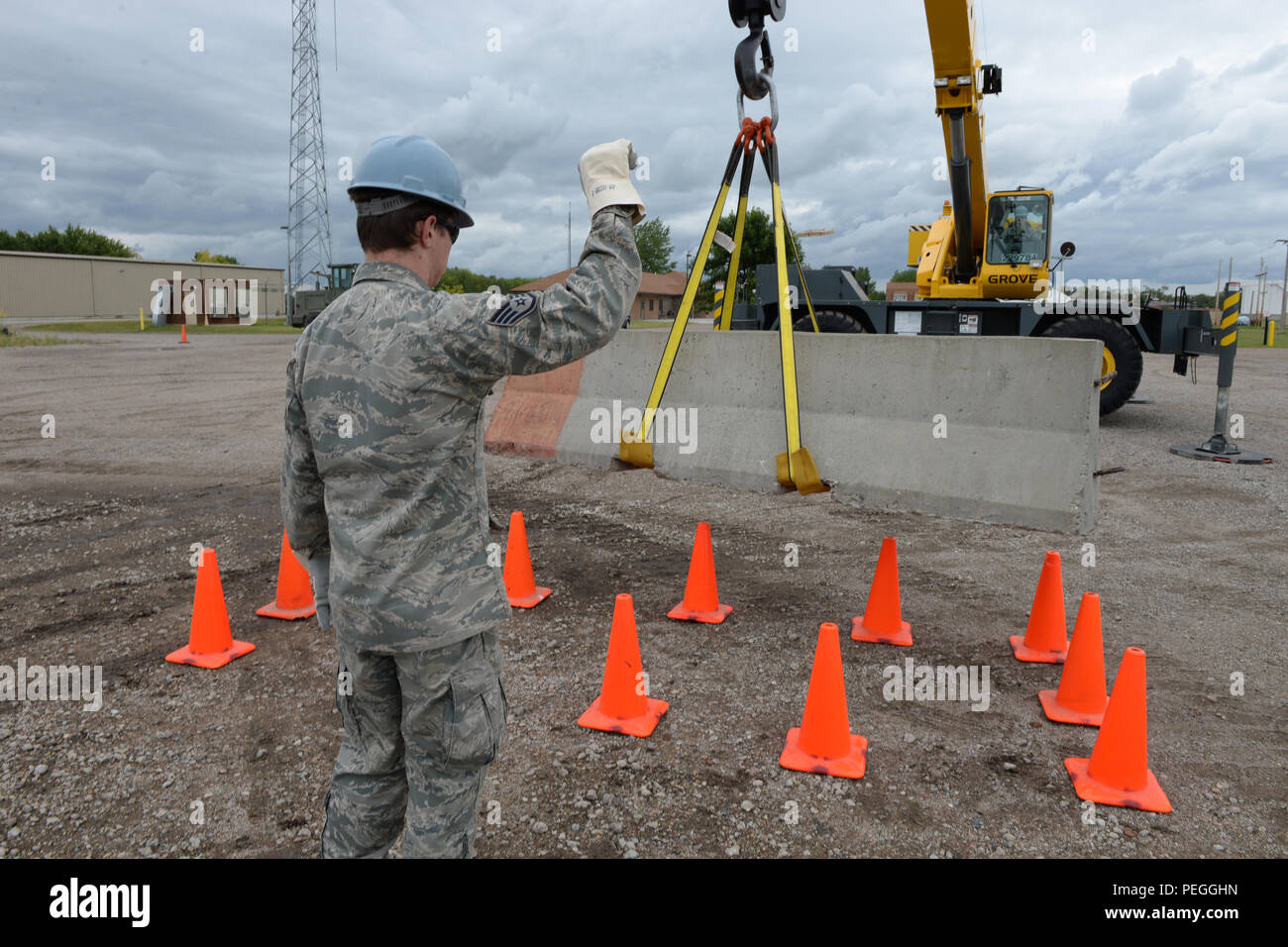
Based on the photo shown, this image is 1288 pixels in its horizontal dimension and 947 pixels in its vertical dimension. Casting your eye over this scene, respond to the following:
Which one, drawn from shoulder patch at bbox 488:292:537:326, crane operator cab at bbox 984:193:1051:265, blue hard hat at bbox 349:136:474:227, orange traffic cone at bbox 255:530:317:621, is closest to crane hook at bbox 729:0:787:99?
blue hard hat at bbox 349:136:474:227

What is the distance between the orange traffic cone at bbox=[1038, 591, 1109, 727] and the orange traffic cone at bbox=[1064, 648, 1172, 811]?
0.54 m

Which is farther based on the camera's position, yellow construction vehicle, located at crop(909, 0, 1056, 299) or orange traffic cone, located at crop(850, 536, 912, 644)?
yellow construction vehicle, located at crop(909, 0, 1056, 299)

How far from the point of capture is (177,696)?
4.25 m

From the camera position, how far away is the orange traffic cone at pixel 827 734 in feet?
12.0

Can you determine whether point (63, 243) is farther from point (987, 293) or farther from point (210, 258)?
point (987, 293)

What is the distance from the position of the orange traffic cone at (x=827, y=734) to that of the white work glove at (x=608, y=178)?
2311 mm

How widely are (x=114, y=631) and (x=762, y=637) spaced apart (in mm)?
3982

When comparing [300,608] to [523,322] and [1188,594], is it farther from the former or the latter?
[1188,594]

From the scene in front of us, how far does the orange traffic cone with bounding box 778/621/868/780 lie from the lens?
3.65 meters

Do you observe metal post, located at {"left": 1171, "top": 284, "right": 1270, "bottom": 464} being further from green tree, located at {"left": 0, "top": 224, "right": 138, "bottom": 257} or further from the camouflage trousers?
green tree, located at {"left": 0, "top": 224, "right": 138, "bottom": 257}

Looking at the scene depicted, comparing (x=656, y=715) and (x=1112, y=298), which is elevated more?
(x=1112, y=298)

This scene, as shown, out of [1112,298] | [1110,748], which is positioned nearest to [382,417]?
[1110,748]

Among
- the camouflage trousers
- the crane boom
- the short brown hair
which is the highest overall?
the crane boom

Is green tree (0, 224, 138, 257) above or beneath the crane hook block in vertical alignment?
A: above
